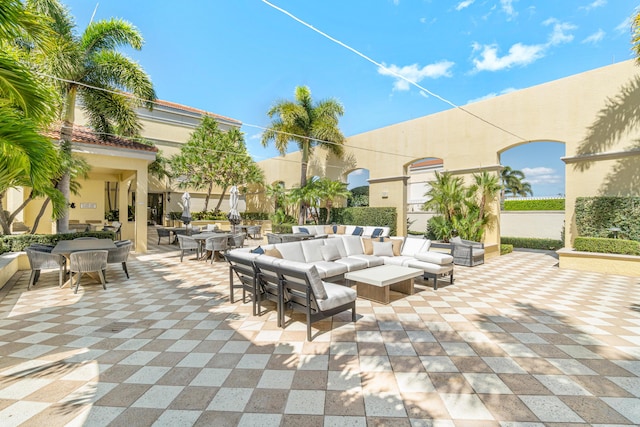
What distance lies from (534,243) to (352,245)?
1192 cm

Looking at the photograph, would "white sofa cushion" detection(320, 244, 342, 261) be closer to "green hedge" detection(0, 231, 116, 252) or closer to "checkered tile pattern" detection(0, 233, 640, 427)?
"checkered tile pattern" detection(0, 233, 640, 427)

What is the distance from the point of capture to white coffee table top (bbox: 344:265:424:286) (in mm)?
5263

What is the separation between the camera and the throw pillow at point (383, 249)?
744cm

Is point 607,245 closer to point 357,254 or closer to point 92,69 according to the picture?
point 357,254

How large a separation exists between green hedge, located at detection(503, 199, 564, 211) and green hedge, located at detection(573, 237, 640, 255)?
877 centimetres

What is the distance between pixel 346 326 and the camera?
4.39 meters

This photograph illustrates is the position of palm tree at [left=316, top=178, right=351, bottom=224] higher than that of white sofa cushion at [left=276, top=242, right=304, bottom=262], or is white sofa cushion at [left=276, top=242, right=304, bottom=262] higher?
palm tree at [left=316, top=178, right=351, bottom=224]

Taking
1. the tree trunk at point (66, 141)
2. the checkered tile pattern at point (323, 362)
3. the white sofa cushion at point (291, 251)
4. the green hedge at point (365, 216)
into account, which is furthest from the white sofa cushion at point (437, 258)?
the tree trunk at point (66, 141)

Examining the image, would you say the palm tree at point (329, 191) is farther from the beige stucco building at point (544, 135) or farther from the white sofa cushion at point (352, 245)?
the white sofa cushion at point (352, 245)

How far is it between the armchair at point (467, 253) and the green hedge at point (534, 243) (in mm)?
6694

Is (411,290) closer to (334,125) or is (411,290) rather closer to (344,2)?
(344,2)

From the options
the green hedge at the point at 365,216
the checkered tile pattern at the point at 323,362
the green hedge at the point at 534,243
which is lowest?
the checkered tile pattern at the point at 323,362

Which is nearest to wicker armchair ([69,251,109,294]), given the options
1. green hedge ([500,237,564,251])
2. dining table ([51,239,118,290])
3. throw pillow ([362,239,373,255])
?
dining table ([51,239,118,290])

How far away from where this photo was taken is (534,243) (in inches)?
563
